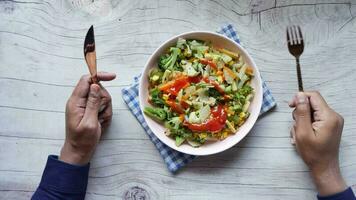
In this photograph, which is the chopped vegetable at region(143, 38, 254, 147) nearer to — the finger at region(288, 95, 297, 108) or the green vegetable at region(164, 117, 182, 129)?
the green vegetable at region(164, 117, 182, 129)

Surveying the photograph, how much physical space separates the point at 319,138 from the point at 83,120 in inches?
28.1

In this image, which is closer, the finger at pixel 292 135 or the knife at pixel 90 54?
the knife at pixel 90 54

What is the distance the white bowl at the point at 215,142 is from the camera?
1.47m

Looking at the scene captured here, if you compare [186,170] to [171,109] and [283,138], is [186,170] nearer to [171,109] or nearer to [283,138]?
[171,109]

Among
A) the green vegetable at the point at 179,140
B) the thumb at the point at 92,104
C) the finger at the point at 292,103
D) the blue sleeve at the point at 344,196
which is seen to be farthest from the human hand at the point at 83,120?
the blue sleeve at the point at 344,196

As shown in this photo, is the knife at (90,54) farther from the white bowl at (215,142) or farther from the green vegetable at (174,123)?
the green vegetable at (174,123)

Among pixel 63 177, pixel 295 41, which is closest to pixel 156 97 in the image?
pixel 63 177

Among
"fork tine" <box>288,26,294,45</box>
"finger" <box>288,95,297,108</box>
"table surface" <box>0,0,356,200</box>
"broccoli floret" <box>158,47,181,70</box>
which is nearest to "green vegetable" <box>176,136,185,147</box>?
"table surface" <box>0,0,356,200</box>

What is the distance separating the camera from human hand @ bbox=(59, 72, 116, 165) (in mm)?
1354

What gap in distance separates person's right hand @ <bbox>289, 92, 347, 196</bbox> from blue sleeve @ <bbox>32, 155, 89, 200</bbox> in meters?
0.69

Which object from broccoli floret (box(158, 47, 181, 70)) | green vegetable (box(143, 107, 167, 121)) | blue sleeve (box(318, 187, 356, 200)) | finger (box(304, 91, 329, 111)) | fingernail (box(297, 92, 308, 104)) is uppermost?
broccoli floret (box(158, 47, 181, 70))

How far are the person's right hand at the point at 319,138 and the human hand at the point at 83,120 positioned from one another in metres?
0.60

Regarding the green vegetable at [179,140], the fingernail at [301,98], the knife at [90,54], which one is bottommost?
the green vegetable at [179,140]

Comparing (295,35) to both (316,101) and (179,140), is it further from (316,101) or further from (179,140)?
(179,140)
